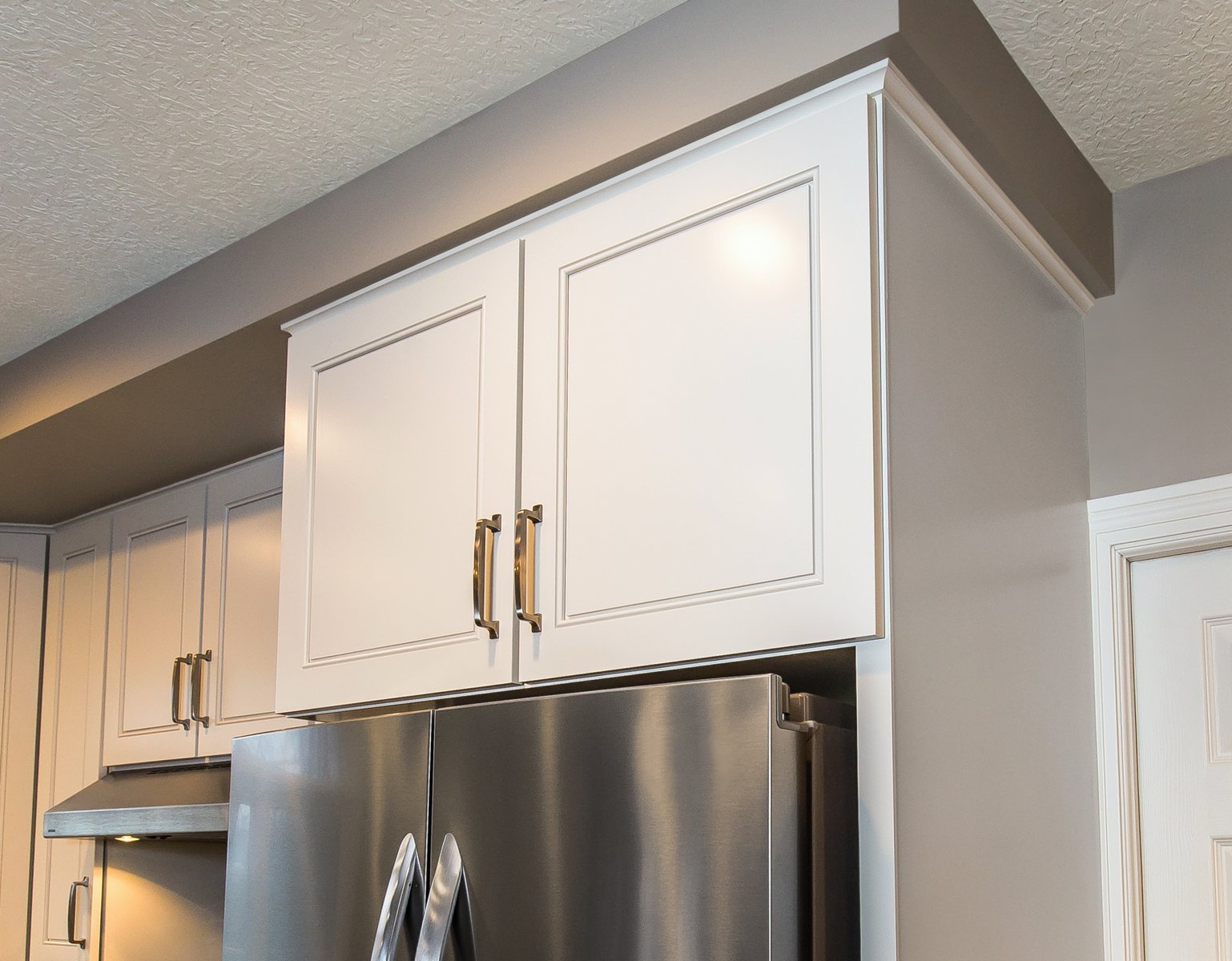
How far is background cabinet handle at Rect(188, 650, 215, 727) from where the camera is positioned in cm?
260

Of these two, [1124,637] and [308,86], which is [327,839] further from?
[1124,637]

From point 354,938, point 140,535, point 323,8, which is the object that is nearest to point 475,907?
point 354,938

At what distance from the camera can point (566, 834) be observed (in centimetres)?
127

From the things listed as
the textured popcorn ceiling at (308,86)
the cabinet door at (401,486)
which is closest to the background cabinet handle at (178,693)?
the cabinet door at (401,486)

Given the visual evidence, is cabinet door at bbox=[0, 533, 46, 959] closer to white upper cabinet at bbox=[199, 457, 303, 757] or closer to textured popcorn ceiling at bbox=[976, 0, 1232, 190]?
white upper cabinet at bbox=[199, 457, 303, 757]

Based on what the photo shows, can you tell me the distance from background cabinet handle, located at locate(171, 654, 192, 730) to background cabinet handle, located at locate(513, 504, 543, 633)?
4.50 ft

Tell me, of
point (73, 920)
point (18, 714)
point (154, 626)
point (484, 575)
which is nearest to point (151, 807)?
point (154, 626)

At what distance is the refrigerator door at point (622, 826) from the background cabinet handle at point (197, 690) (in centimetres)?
137

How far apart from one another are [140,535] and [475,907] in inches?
74.6

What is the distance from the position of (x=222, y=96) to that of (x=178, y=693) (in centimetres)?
142

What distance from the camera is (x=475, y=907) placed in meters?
1.33

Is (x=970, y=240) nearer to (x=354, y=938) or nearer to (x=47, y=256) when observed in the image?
(x=354, y=938)

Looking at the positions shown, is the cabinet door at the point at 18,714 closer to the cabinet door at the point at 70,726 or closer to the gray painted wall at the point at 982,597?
the cabinet door at the point at 70,726

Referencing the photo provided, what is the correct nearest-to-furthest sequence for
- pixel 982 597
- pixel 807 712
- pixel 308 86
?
pixel 807 712
pixel 982 597
pixel 308 86
